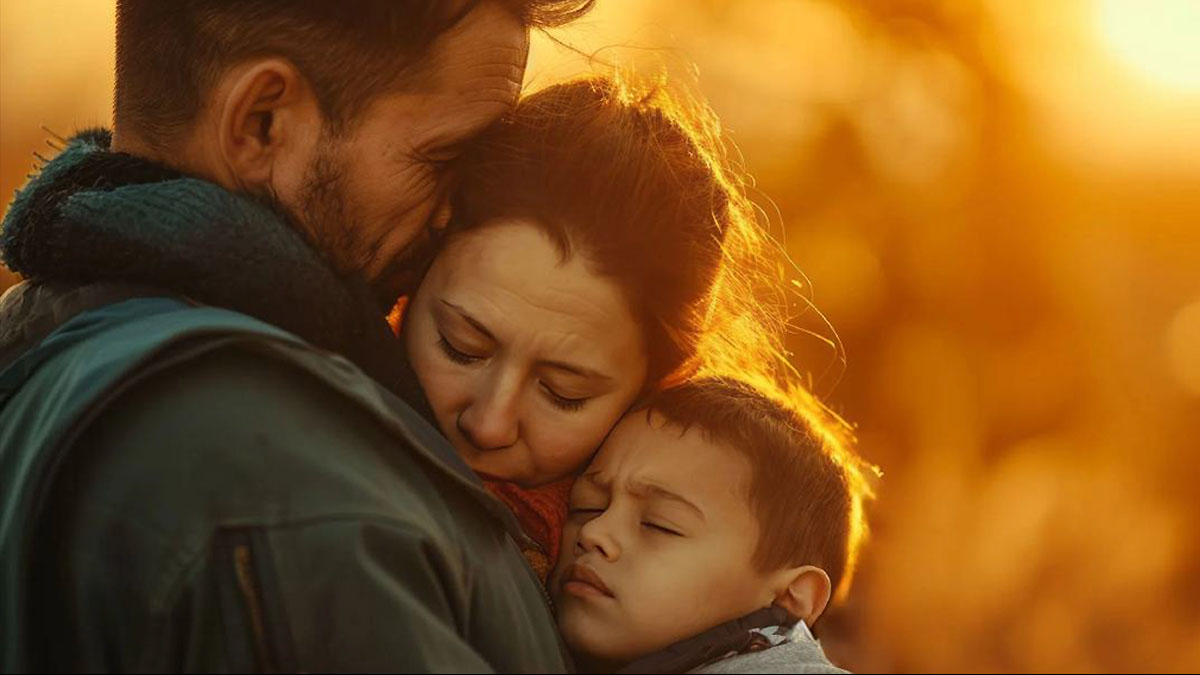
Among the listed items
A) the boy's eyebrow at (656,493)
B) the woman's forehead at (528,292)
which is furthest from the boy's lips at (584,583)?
the woman's forehead at (528,292)

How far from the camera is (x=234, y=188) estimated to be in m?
2.53

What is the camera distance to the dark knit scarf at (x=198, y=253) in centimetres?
215

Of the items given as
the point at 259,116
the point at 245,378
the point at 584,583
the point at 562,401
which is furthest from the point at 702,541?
the point at 245,378

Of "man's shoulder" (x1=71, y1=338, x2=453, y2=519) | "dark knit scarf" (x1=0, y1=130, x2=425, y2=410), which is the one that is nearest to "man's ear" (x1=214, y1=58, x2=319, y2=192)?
"dark knit scarf" (x1=0, y1=130, x2=425, y2=410)

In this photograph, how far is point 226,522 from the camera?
1.79m

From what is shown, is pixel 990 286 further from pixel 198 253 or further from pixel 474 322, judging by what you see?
pixel 198 253

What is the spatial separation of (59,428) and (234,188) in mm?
765

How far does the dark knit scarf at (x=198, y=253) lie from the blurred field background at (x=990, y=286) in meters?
4.51

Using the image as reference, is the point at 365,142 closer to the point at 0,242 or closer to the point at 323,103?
the point at 323,103

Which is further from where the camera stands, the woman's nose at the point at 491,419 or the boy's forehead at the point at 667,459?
the boy's forehead at the point at 667,459

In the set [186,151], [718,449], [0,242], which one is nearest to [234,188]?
[186,151]

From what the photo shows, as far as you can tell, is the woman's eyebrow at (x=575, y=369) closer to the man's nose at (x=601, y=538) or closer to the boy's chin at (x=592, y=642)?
the man's nose at (x=601, y=538)

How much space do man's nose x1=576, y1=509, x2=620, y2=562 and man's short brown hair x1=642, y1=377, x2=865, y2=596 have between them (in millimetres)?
247

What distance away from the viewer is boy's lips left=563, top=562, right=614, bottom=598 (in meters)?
2.83
